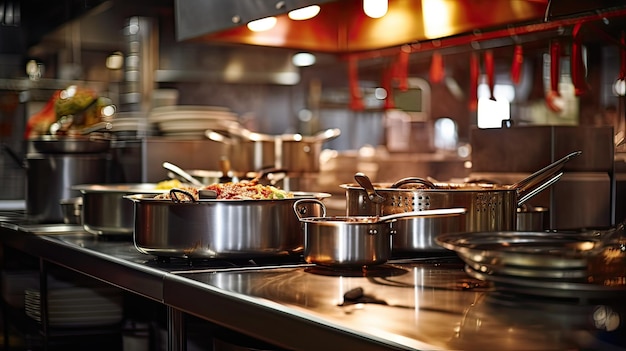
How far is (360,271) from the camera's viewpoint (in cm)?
178

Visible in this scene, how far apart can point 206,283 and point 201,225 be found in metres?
0.30

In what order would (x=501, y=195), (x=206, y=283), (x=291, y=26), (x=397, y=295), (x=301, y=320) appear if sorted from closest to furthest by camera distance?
(x=301, y=320), (x=397, y=295), (x=206, y=283), (x=501, y=195), (x=291, y=26)

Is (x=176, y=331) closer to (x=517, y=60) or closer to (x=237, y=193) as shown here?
(x=237, y=193)

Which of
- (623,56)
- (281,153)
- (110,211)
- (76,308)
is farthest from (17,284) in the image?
(623,56)

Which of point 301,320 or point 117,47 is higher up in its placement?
point 117,47

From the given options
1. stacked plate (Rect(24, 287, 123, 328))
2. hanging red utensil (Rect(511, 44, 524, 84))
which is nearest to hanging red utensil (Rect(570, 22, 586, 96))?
hanging red utensil (Rect(511, 44, 524, 84))

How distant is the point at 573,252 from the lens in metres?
1.40

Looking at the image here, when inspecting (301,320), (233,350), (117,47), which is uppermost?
(117,47)

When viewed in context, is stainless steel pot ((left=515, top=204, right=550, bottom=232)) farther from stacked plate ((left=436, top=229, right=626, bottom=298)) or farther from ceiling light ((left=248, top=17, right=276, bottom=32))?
ceiling light ((left=248, top=17, right=276, bottom=32))

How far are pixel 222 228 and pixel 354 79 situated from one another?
265cm

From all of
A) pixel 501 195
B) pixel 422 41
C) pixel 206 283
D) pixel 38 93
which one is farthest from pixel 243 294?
pixel 38 93

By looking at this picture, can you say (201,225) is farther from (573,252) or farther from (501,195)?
(573,252)

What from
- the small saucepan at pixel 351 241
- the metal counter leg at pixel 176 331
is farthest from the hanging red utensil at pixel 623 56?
the metal counter leg at pixel 176 331


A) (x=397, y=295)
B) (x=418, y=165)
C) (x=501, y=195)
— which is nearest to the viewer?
(x=397, y=295)
